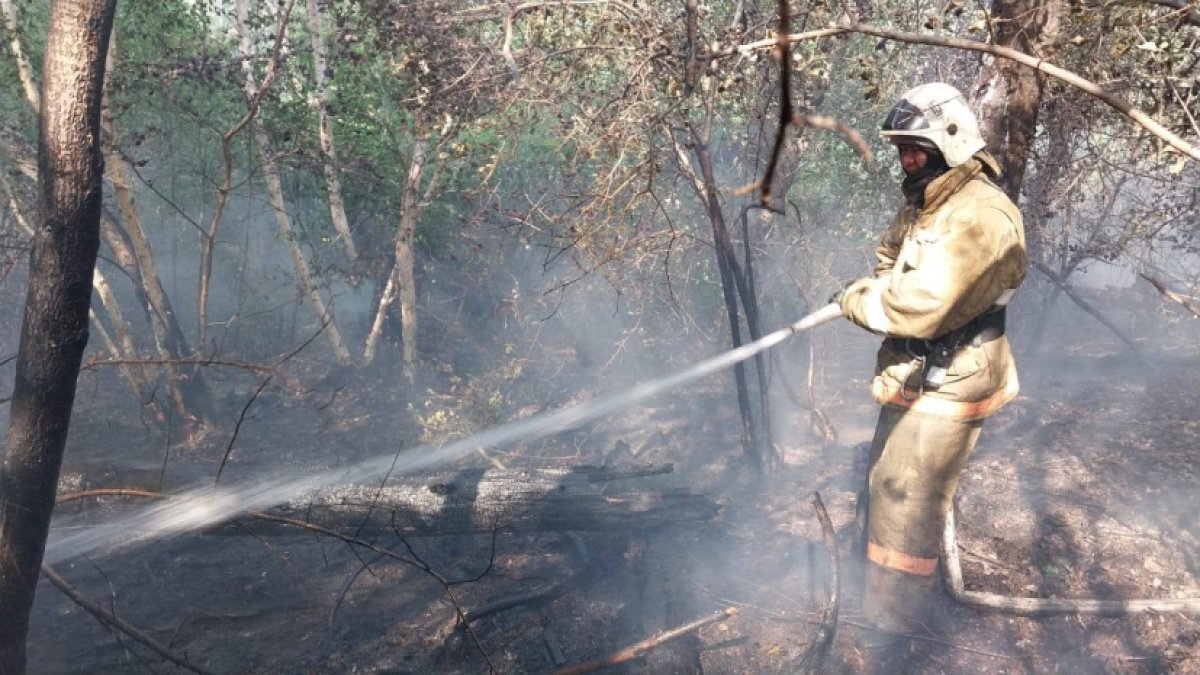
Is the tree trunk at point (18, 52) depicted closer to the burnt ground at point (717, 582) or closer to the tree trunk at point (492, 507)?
the burnt ground at point (717, 582)

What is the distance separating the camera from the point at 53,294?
304 cm

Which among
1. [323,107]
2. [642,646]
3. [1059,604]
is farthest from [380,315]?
[1059,604]

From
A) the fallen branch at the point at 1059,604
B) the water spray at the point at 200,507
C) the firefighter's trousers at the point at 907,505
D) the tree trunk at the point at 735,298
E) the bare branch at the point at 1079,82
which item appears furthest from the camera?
the tree trunk at the point at 735,298

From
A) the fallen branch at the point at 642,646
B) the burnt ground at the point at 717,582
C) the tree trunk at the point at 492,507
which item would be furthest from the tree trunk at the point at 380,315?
the fallen branch at the point at 642,646

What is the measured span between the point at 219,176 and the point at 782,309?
28.2 feet

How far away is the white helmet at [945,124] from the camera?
3.63 metres

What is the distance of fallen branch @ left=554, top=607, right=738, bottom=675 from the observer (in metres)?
4.20

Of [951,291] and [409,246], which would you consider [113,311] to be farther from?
[951,291]

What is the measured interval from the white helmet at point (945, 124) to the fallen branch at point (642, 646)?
9.72 feet

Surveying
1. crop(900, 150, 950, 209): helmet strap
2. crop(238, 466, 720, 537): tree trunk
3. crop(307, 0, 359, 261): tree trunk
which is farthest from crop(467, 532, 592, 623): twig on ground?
crop(307, 0, 359, 261): tree trunk

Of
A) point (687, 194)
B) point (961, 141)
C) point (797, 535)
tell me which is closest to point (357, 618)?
point (797, 535)

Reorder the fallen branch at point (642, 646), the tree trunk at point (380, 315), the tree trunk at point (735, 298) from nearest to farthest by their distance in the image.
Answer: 1. the fallen branch at point (642, 646)
2. the tree trunk at point (735, 298)
3. the tree trunk at point (380, 315)

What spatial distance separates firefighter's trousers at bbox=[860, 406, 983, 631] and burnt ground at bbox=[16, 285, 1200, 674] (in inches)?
9.5

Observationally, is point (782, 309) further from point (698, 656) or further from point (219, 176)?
point (219, 176)
